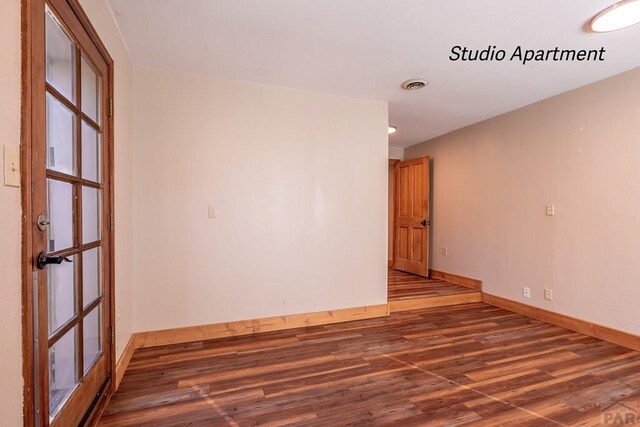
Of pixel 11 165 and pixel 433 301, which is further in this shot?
pixel 433 301

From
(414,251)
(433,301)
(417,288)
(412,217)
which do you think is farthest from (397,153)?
(433,301)

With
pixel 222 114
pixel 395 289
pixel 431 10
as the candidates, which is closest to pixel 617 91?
pixel 431 10

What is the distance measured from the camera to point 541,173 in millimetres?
3332

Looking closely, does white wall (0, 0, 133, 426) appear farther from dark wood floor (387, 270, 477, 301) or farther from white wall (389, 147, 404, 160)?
white wall (389, 147, 404, 160)

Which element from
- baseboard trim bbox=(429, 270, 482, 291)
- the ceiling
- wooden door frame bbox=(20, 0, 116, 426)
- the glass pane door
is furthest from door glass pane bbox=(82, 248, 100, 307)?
baseboard trim bbox=(429, 270, 482, 291)

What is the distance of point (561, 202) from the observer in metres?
3.14

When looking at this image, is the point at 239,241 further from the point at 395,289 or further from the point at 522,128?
the point at 522,128

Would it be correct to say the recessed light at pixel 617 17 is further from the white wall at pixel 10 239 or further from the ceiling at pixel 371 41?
the white wall at pixel 10 239

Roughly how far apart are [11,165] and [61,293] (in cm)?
67

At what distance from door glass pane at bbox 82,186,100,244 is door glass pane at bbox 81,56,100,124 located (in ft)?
1.39

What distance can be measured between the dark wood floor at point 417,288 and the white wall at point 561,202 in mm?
315

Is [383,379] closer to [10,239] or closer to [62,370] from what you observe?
[62,370]

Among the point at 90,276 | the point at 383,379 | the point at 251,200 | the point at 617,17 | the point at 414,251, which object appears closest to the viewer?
the point at 90,276

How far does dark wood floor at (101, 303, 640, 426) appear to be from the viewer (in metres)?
1.73
